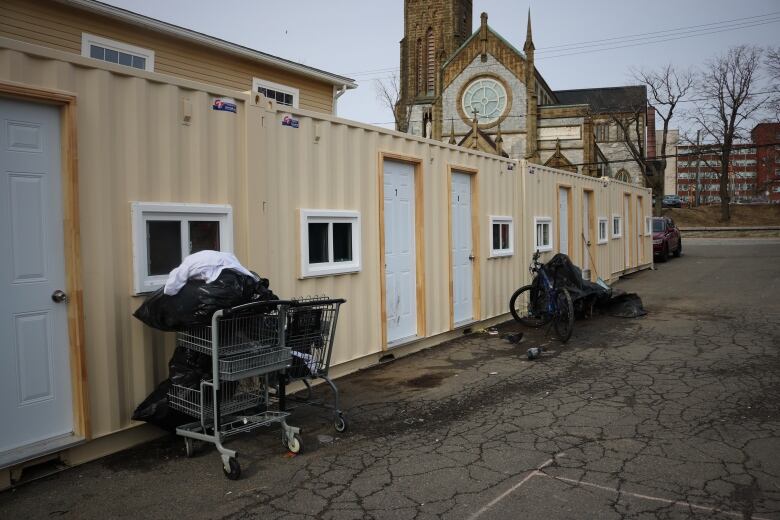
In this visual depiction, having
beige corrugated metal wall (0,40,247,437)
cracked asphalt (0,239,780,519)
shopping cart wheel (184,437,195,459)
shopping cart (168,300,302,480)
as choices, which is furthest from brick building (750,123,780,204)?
shopping cart wheel (184,437,195,459)

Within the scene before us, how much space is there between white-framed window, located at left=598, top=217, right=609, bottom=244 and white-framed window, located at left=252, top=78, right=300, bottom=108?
27.5 ft

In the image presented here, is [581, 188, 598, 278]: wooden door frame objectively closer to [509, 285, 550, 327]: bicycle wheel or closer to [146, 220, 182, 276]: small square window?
[509, 285, 550, 327]: bicycle wheel

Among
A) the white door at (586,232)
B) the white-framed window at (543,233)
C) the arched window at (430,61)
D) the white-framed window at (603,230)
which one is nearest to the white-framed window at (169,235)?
Result: the white-framed window at (543,233)

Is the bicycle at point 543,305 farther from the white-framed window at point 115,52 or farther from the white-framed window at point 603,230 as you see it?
the white-framed window at point 115,52

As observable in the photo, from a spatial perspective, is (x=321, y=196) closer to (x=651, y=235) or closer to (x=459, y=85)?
(x=651, y=235)

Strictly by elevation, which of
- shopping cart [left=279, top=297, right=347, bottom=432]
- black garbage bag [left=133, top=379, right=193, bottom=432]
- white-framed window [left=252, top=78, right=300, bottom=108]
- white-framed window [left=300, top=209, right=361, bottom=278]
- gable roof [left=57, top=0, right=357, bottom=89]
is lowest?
black garbage bag [left=133, top=379, right=193, bottom=432]

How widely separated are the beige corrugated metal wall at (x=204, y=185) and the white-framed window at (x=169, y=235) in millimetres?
81

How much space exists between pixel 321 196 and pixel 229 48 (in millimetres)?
7260

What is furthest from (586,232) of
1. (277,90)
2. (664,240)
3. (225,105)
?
(225,105)

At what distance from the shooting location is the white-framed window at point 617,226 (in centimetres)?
1744

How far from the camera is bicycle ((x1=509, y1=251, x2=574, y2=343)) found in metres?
8.85

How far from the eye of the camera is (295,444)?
4.63 meters

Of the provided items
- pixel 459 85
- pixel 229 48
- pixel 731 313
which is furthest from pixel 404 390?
pixel 459 85

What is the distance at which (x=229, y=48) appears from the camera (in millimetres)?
12688
